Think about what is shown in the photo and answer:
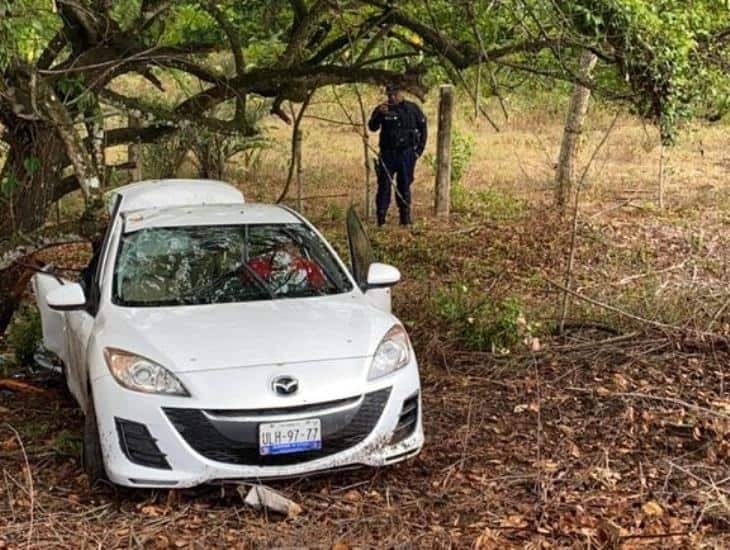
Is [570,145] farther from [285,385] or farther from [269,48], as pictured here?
[285,385]

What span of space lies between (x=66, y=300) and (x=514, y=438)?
9.27 ft

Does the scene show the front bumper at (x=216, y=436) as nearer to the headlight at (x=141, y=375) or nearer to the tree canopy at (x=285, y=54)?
the headlight at (x=141, y=375)

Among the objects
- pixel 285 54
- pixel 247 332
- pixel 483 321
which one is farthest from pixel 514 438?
pixel 285 54

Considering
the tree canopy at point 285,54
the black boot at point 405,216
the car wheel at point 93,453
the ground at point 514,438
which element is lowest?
the black boot at point 405,216

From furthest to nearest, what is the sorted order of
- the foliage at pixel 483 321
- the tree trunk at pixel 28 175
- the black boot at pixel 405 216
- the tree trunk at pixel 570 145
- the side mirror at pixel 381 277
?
1. the tree trunk at pixel 570 145
2. the black boot at pixel 405 216
3. the tree trunk at pixel 28 175
4. the foliage at pixel 483 321
5. the side mirror at pixel 381 277

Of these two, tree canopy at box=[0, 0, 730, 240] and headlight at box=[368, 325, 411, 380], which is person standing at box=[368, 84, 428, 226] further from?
headlight at box=[368, 325, 411, 380]

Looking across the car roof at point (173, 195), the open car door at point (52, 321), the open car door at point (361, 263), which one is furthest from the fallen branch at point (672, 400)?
the open car door at point (52, 321)

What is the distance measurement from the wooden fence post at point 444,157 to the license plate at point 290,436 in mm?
9514

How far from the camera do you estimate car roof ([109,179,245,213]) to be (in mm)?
6816

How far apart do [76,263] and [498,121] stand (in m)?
14.1

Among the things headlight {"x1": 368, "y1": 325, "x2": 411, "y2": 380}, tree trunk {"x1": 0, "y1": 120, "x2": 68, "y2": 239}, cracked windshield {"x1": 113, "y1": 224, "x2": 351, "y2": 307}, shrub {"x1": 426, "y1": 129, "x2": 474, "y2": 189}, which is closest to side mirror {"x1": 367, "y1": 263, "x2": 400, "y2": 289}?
cracked windshield {"x1": 113, "y1": 224, "x2": 351, "y2": 307}

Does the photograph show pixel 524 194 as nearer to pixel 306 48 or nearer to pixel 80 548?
pixel 306 48

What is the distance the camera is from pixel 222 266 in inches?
226

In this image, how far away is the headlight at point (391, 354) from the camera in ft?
15.7
